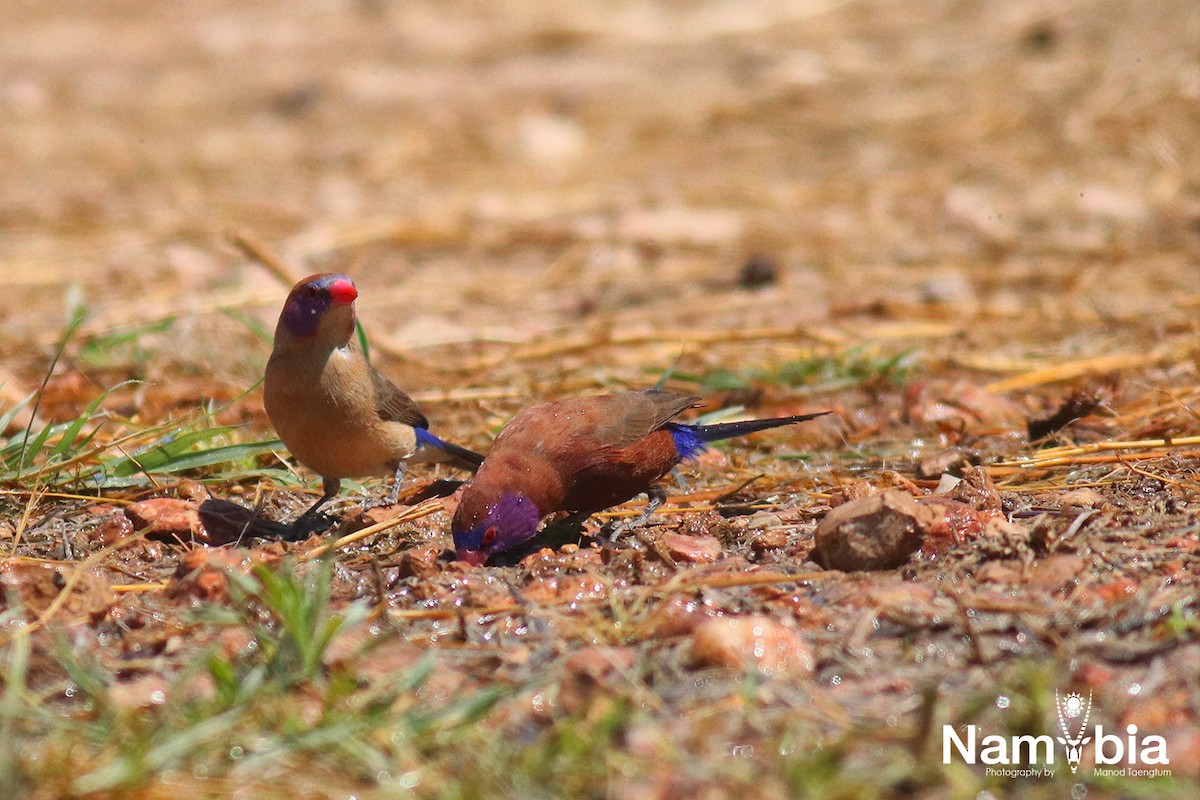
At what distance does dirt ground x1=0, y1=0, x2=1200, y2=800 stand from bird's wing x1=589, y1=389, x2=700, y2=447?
28cm

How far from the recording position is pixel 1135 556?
10.3ft

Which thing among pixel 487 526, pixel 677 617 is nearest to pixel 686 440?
pixel 487 526

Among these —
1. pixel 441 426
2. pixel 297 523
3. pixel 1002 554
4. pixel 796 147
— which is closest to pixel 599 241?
pixel 796 147

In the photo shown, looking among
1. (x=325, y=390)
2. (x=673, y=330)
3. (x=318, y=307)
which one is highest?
(x=318, y=307)

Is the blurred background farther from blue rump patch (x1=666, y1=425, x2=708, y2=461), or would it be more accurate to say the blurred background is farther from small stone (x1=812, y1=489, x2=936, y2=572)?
small stone (x1=812, y1=489, x2=936, y2=572)

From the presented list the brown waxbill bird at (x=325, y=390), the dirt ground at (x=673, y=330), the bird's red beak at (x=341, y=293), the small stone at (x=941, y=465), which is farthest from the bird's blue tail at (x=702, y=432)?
the bird's red beak at (x=341, y=293)

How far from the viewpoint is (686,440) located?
4203 mm

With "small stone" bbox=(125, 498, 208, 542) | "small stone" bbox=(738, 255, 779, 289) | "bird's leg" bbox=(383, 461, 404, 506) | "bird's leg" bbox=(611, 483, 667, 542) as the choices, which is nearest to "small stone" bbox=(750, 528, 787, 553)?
"bird's leg" bbox=(611, 483, 667, 542)

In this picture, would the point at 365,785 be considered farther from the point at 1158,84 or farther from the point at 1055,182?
the point at 1158,84

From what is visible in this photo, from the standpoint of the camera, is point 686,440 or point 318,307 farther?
point 686,440

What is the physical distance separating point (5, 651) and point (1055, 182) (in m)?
6.91

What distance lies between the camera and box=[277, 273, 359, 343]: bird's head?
153 inches

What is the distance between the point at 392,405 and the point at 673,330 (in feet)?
7.18

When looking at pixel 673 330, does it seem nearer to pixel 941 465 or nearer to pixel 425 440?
pixel 425 440
